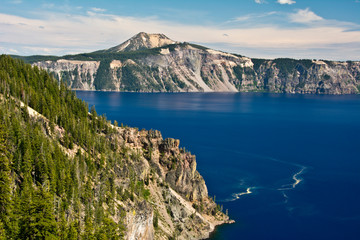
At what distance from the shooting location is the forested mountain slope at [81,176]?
208 ft

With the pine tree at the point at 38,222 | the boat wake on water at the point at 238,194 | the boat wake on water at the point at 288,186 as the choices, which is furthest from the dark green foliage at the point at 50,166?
the boat wake on water at the point at 288,186

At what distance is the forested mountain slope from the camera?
208 feet

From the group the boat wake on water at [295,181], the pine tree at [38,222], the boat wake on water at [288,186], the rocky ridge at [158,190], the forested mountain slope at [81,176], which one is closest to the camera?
the pine tree at [38,222]

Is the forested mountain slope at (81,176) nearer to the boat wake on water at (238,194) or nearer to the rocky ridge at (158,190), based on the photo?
the rocky ridge at (158,190)

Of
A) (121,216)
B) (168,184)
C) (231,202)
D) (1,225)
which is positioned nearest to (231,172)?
(231,202)

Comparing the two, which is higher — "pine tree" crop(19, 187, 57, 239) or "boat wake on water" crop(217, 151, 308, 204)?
"pine tree" crop(19, 187, 57, 239)

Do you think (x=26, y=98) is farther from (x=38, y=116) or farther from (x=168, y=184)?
(x=168, y=184)

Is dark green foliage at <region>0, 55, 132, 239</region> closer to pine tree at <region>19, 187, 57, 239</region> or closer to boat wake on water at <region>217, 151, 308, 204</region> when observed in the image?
pine tree at <region>19, 187, 57, 239</region>

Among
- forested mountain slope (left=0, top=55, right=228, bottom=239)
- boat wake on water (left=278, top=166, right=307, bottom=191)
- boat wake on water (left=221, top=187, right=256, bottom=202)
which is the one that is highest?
forested mountain slope (left=0, top=55, right=228, bottom=239)

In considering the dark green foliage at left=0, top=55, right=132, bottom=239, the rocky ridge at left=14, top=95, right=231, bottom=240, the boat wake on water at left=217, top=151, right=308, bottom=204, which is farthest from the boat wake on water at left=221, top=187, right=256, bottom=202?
the dark green foliage at left=0, top=55, right=132, bottom=239

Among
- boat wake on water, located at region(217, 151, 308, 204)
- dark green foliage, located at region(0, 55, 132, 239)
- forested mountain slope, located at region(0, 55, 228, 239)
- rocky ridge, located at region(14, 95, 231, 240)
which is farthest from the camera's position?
boat wake on water, located at region(217, 151, 308, 204)

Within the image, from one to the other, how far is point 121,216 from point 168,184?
43692 mm

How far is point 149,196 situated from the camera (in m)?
115

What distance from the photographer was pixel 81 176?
309 ft
